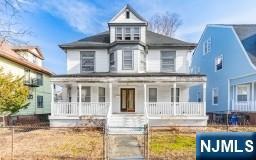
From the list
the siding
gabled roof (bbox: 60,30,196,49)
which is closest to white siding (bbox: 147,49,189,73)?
gabled roof (bbox: 60,30,196,49)

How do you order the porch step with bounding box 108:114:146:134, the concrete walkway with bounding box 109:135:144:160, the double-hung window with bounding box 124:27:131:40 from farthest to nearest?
the double-hung window with bounding box 124:27:131:40, the porch step with bounding box 108:114:146:134, the concrete walkway with bounding box 109:135:144:160

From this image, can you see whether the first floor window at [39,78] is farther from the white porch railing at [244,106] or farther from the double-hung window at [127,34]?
the white porch railing at [244,106]

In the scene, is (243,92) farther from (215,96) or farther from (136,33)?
(136,33)

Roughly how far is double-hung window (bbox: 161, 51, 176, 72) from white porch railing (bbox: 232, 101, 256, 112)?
5.49 meters

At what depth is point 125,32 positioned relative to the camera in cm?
2236

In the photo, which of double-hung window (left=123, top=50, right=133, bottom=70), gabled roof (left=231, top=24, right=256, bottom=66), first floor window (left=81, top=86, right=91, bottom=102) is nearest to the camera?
gabled roof (left=231, top=24, right=256, bottom=66)

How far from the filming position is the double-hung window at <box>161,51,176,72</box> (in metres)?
22.4

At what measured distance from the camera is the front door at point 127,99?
22281 millimetres

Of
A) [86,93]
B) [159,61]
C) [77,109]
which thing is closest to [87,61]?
[86,93]

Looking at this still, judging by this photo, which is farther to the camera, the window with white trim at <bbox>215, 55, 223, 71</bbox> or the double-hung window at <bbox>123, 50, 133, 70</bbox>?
the window with white trim at <bbox>215, 55, 223, 71</bbox>

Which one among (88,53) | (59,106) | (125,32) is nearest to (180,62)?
(125,32)

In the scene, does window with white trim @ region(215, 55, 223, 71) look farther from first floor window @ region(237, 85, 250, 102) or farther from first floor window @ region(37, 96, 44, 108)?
first floor window @ region(37, 96, 44, 108)

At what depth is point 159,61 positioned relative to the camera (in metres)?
22.4

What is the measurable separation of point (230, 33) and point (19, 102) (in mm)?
17507
